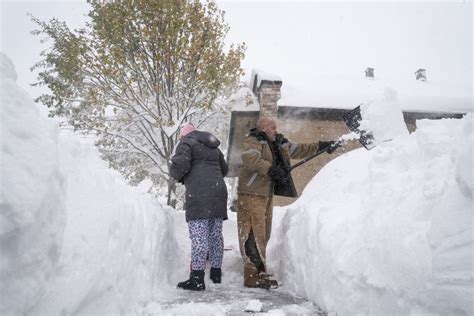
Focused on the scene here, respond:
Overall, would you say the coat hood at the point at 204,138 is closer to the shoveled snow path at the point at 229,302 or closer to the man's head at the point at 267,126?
the man's head at the point at 267,126

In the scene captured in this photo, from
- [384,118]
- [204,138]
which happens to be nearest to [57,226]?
[204,138]

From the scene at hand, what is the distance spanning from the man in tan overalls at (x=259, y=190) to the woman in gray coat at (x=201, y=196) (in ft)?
0.92

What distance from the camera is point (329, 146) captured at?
4.36m

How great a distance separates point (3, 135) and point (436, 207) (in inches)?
78.0

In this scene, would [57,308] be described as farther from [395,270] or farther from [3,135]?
[395,270]

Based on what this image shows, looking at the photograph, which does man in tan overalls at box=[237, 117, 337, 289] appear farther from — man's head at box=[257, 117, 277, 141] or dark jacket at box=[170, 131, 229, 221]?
dark jacket at box=[170, 131, 229, 221]

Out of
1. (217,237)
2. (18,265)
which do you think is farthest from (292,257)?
(18,265)

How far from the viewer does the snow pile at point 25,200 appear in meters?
1.31

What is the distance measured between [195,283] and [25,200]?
2420 millimetres

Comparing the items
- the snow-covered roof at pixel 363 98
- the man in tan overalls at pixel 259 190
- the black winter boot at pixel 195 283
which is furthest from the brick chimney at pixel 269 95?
the black winter boot at pixel 195 283

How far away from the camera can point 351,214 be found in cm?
266

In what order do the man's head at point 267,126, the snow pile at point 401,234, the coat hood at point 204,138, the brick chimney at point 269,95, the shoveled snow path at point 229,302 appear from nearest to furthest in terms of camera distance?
the snow pile at point 401,234 → the shoveled snow path at point 229,302 → the coat hood at point 204,138 → the man's head at point 267,126 → the brick chimney at point 269,95

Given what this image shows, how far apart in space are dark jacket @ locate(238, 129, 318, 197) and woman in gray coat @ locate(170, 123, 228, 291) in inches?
11.9

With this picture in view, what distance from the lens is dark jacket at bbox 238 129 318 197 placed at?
155 inches
